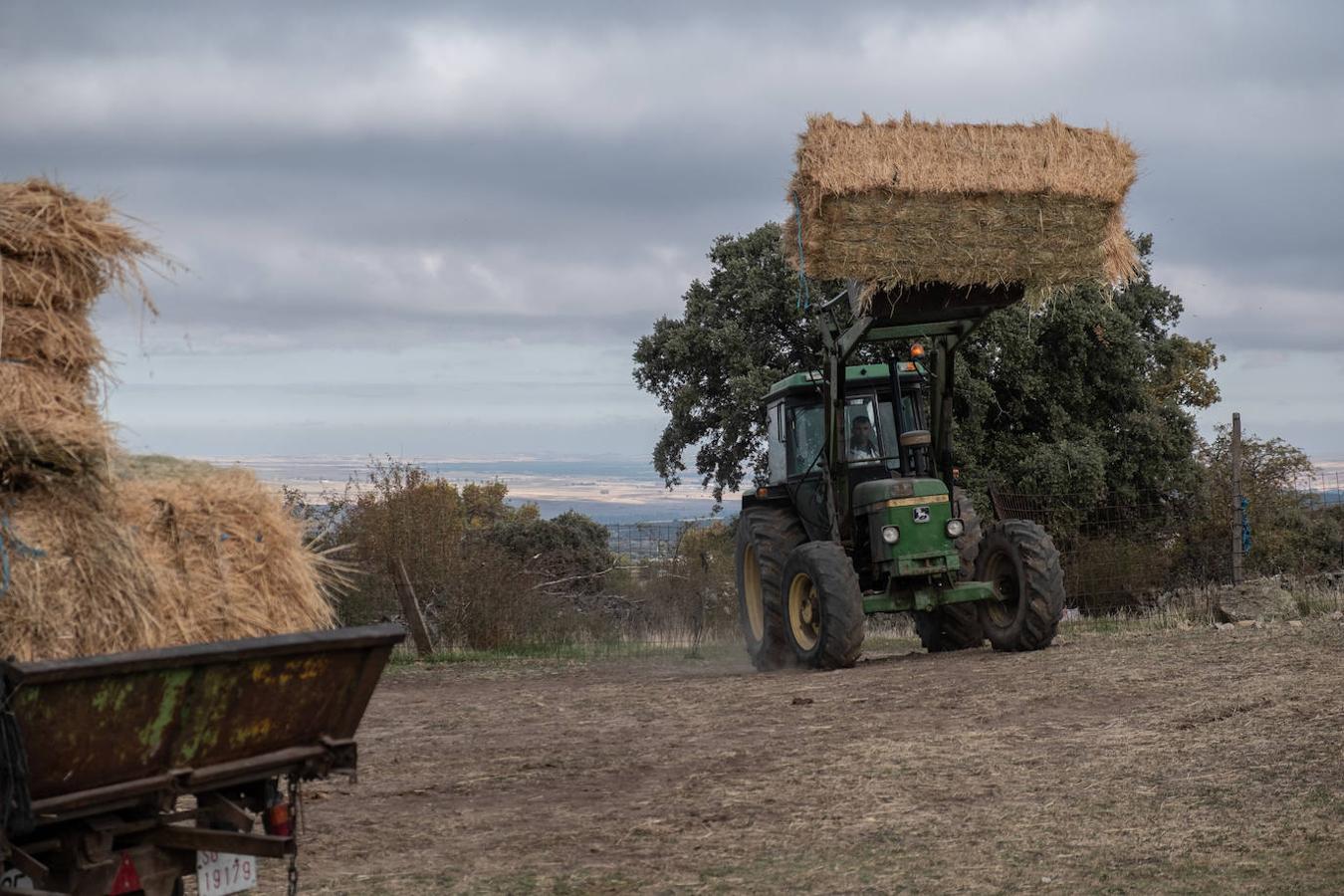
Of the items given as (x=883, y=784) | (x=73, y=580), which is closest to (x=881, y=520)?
(x=883, y=784)

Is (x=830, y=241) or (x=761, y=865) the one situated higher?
(x=830, y=241)

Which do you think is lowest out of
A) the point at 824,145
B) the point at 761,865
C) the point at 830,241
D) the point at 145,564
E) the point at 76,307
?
the point at 761,865

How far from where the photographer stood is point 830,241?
12117mm

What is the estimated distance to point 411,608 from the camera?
58.6ft

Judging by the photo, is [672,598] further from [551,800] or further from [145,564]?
[145,564]

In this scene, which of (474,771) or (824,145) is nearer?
(474,771)

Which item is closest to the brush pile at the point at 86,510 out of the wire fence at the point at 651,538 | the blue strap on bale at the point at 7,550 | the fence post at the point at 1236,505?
the blue strap on bale at the point at 7,550

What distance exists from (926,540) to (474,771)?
5351mm

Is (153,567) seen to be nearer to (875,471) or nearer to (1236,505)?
(875,471)

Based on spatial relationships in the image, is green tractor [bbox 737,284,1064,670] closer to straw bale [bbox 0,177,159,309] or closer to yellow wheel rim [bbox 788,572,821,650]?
yellow wheel rim [bbox 788,572,821,650]

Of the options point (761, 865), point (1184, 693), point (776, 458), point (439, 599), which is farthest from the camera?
point (439, 599)

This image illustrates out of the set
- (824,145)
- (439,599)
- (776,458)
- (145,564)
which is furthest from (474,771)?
(439,599)

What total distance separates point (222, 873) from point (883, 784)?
4181 mm

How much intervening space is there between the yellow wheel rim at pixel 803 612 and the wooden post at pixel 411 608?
526 cm
